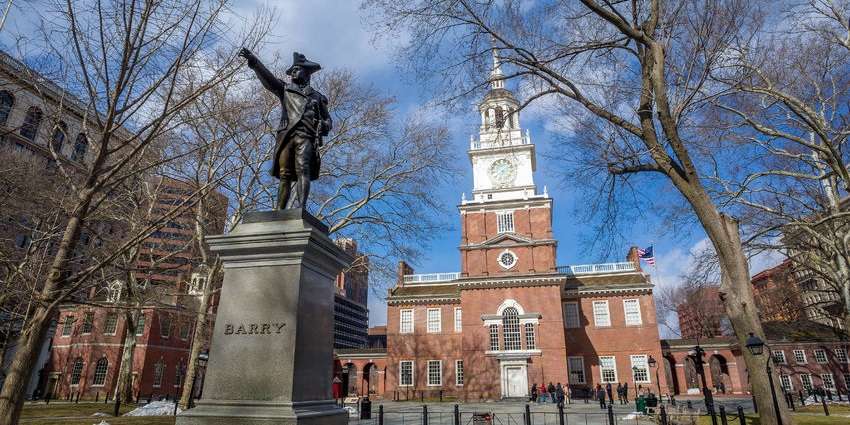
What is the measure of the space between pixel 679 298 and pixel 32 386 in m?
70.5

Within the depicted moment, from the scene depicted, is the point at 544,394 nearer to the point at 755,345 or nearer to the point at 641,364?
the point at 641,364

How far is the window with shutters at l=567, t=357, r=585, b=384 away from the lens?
121 ft

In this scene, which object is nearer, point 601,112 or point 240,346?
point 240,346

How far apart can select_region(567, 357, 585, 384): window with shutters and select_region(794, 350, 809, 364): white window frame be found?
858 inches

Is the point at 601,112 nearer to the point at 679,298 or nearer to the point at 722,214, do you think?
the point at 722,214

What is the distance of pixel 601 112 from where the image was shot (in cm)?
1122

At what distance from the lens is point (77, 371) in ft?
128

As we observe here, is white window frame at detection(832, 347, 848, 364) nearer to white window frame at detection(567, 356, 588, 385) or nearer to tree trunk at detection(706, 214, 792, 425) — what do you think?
white window frame at detection(567, 356, 588, 385)

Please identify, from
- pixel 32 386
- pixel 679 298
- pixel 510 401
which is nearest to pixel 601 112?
pixel 510 401

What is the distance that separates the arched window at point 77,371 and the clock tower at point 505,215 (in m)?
33.2

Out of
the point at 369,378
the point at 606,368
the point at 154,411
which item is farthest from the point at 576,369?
the point at 154,411

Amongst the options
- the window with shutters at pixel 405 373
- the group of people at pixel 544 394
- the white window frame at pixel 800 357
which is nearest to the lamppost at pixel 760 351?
the group of people at pixel 544 394

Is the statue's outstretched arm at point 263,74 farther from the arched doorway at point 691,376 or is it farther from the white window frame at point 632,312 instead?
the arched doorway at point 691,376

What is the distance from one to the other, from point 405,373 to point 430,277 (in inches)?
357
